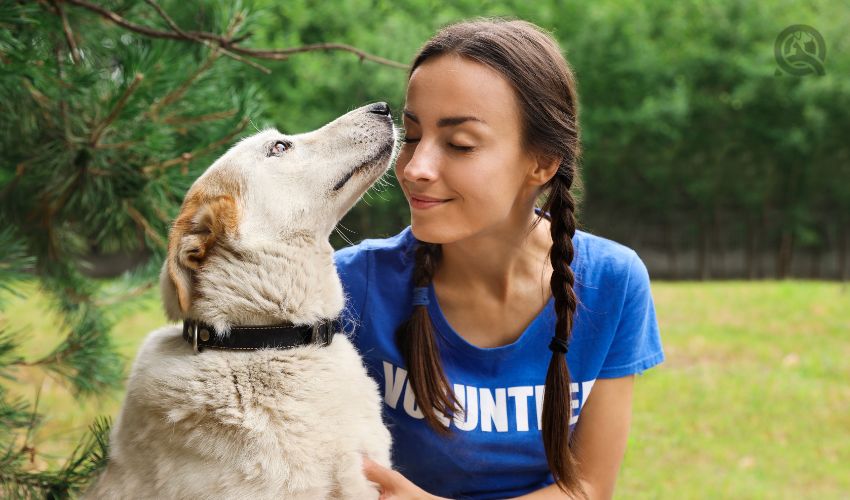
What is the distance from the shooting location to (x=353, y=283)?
7.74 ft

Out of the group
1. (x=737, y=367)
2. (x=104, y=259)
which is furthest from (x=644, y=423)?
(x=104, y=259)

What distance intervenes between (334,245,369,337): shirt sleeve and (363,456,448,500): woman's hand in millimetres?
466

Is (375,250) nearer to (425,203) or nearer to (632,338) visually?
(425,203)

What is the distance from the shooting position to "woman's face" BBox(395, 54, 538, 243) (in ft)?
6.57

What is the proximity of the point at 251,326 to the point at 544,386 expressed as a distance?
0.79 metres

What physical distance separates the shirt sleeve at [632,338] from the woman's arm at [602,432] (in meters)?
0.04

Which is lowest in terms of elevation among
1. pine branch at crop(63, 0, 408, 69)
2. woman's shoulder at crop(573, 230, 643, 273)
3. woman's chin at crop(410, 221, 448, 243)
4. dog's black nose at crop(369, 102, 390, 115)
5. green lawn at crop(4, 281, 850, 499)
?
green lawn at crop(4, 281, 850, 499)

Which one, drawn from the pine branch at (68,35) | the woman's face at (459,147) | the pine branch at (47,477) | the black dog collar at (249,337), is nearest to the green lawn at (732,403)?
the pine branch at (47,477)

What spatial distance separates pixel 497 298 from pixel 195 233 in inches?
33.1

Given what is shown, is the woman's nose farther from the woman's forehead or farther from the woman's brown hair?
the woman's brown hair

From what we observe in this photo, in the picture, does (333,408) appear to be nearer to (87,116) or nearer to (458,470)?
(458,470)

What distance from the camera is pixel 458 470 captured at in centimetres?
225

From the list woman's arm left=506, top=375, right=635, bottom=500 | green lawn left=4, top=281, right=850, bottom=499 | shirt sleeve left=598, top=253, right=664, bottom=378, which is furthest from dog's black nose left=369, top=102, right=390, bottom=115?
green lawn left=4, top=281, right=850, bottom=499

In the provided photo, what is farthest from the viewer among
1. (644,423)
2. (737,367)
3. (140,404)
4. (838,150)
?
(838,150)
